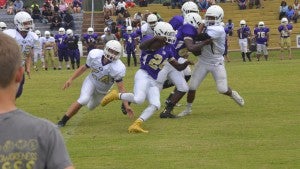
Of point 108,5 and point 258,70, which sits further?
point 108,5

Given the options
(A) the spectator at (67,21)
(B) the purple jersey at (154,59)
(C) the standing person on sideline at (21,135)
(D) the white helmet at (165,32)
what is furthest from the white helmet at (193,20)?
(A) the spectator at (67,21)

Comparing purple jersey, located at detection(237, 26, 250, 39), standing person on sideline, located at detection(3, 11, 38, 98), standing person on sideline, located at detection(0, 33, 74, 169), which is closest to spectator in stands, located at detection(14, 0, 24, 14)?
purple jersey, located at detection(237, 26, 250, 39)

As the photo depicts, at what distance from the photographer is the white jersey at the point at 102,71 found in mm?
11883

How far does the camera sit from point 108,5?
134 feet

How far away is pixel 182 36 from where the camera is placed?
13.1 metres

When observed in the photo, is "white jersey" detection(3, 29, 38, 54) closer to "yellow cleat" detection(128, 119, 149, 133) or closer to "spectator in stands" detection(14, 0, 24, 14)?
"yellow cleat" detection(128, 119, 149, 133)

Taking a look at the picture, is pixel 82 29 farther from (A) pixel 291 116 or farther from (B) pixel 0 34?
(B) pixel 0 34

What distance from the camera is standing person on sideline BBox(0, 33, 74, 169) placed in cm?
357

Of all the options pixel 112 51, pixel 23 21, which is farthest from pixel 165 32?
pixel 23 21

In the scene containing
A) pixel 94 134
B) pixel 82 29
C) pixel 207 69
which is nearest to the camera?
pixel 94 134

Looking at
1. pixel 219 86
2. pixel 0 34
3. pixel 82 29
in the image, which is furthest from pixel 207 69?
pixel 82 29

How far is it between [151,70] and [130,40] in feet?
66.5

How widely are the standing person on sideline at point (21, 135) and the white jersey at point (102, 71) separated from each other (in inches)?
322

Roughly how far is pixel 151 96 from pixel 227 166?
3.20 meters
